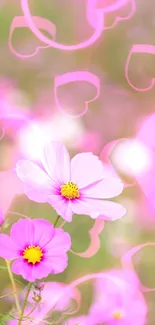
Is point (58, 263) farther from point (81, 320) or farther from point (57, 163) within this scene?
point (81, 320)

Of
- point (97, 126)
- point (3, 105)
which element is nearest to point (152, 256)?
point (97, 126)

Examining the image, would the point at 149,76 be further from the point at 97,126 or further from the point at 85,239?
the point at 85,239

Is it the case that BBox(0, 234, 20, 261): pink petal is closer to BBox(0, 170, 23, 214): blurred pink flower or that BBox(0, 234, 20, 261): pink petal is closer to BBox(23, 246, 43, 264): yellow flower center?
BBox(23, 246, 43, 264): yellow flower center

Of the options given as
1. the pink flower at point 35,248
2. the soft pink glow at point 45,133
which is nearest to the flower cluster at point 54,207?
the pink flower at point 35,248

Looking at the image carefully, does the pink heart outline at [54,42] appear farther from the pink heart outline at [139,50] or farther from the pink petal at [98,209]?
the pink petal at [98,209]

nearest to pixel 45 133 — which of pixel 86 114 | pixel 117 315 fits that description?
pixel 86 114

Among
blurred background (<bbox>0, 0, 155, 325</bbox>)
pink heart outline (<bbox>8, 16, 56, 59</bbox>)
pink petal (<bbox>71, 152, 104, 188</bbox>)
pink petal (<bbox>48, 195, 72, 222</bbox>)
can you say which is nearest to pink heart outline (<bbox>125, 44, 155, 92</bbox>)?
blurred background (<bbox>0, 0, 155, 325</bbox>)
